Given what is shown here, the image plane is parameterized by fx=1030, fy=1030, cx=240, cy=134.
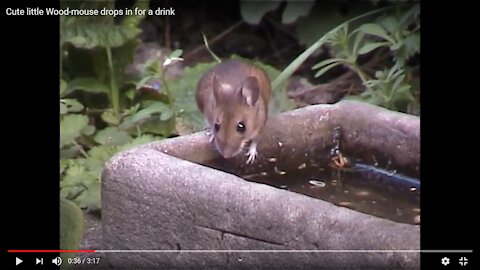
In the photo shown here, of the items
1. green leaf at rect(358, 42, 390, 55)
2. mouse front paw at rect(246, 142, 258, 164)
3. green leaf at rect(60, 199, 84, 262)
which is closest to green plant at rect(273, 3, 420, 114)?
green leaf at rect(358, 42, 390, 55)

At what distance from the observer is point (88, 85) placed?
4.54 feet

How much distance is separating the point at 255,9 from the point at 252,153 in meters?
0.19

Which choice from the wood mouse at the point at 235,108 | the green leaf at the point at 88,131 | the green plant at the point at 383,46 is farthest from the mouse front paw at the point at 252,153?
the green leaf at the point at 88,131

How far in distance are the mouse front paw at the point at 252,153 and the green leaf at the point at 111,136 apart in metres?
0.16

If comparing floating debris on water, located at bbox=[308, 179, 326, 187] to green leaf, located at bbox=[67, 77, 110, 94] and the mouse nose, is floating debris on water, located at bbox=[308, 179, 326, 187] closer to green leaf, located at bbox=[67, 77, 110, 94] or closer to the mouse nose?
the mouse nose

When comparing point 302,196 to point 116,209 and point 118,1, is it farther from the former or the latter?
point 118,1

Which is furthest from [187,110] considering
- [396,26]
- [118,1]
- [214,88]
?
[396,26]

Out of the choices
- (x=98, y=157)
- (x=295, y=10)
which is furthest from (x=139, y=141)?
(x=295, y=10)

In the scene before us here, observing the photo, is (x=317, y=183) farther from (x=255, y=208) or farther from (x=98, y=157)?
(x=98, y=157)

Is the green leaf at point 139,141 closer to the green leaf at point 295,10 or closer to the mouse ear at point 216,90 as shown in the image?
the mouse ear at point 216,90

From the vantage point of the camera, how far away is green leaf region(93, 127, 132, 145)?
1369mm

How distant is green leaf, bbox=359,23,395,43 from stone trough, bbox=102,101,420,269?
0.31ft

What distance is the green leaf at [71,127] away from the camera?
131cm

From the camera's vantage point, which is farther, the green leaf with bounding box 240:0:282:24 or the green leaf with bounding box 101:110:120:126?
the green leaf with bounding box 101:110:120:126
